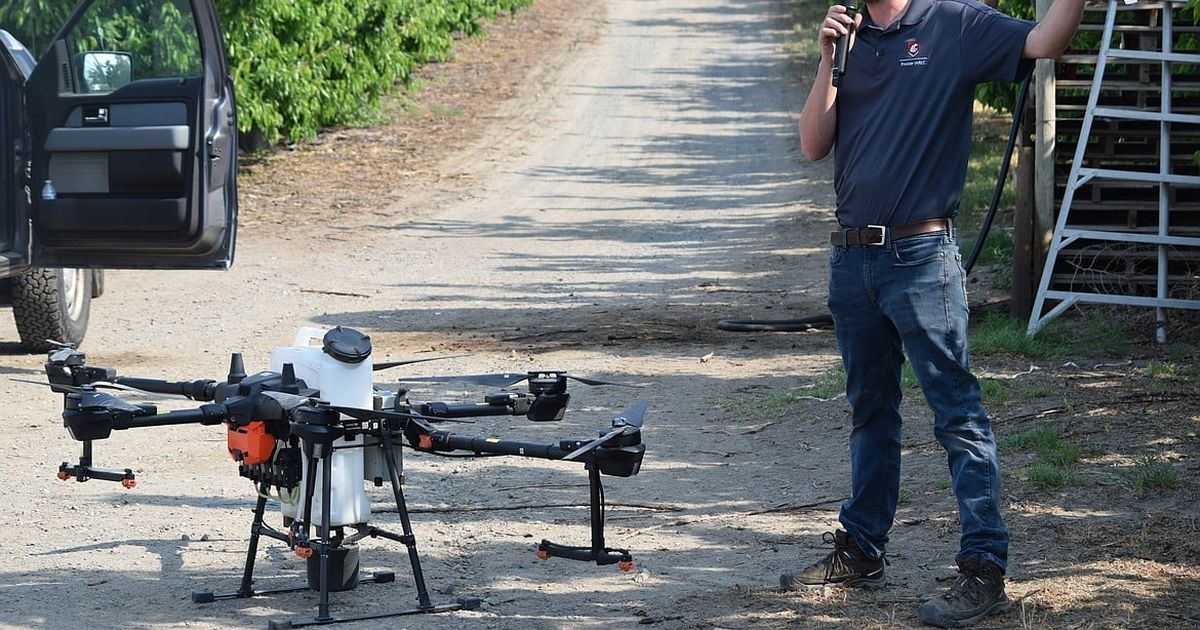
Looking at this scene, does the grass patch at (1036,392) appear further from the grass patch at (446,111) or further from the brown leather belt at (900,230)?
the grass patch at (446,111)

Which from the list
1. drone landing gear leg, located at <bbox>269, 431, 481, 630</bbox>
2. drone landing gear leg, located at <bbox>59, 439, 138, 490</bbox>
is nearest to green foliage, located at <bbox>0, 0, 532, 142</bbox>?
drone landing gear leg, located at <bbox>59, 439, 138, 490</bbox>

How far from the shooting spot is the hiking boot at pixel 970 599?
4348 mm

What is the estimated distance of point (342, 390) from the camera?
15.0ft

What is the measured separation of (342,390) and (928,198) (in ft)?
6.08

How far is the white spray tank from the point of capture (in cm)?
454

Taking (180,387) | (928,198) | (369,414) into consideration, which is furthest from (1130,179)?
(180,387)

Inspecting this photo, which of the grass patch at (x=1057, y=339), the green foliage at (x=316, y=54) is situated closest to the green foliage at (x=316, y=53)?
the green foliage at (x=316, y=54)

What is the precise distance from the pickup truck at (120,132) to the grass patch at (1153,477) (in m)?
4.82

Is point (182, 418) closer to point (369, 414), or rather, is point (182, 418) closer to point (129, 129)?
point (369, 414)

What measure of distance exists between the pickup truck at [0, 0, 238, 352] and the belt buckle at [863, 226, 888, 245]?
14.8ft

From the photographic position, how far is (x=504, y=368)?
8.60m

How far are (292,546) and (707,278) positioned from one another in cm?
764

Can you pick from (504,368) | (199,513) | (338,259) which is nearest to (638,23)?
(338,259)

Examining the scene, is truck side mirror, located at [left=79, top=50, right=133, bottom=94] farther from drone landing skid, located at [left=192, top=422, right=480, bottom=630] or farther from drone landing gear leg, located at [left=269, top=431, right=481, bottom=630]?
drone landing gear leg, located at [left=269, top=431, right=481, bottom=630]
